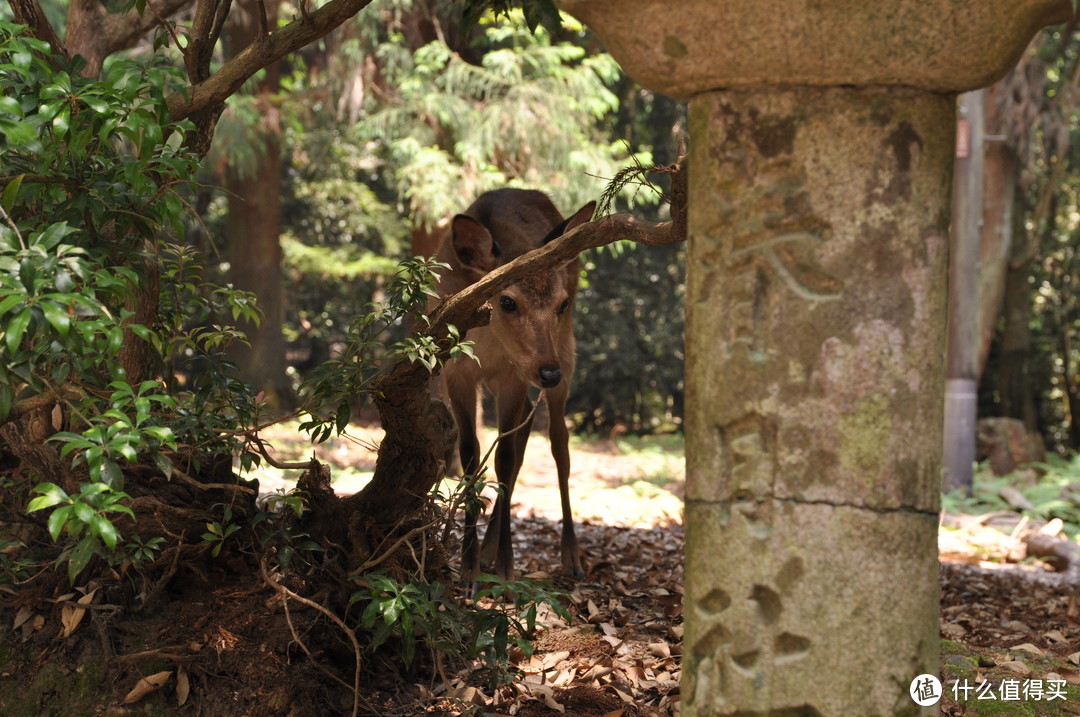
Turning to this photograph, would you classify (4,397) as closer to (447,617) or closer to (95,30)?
(447,617)

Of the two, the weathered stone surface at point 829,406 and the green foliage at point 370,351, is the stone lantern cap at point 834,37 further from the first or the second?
the green foliage at point 370,351

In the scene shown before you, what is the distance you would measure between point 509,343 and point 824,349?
2.92 metres

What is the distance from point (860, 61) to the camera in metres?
2.09

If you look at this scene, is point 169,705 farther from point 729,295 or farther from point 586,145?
point 586,145

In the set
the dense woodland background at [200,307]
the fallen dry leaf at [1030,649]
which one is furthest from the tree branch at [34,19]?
the fallen dry leaf at [1030,649]

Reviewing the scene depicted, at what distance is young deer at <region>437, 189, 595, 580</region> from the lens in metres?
4.86

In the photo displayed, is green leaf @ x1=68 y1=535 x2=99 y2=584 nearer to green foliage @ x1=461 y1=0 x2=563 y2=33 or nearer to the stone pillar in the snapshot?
the stone pillar

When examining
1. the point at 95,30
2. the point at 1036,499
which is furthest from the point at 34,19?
the point at 1036,499

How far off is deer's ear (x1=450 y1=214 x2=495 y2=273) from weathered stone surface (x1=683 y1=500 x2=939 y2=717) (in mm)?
3034

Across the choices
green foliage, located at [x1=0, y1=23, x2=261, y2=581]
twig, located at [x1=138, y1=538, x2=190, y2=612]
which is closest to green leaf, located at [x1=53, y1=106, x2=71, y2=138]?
green foliage, located at [x1=0, y1=23, x2=261, y2=581]

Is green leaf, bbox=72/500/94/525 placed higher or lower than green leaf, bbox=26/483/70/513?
lower

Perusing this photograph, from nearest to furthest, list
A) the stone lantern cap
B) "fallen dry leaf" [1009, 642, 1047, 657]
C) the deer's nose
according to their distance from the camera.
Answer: the stone lantern cap, "fallen dry leaf" [1009, 642, 1047, 657], the deer's nose

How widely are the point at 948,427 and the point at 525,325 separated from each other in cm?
688

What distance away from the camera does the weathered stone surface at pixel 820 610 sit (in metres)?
2.12
